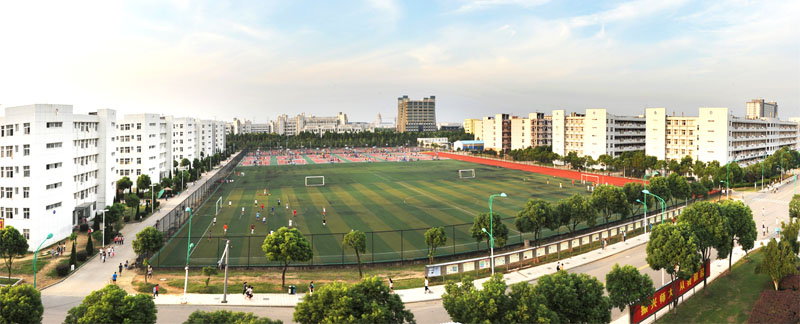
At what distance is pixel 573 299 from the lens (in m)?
19.7

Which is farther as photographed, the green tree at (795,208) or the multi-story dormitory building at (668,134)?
the multi-story dormitory building at (668,134)

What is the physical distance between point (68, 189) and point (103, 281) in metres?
20.3

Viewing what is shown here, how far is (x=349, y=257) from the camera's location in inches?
1527

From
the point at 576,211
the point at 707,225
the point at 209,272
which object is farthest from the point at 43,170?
the point at 707,225

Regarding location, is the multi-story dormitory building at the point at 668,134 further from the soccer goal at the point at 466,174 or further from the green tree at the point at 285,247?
the green tree at the point at 285,247

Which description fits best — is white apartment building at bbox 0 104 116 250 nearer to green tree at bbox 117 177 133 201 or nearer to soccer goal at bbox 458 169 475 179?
green tree at bbox 117 177 133 201

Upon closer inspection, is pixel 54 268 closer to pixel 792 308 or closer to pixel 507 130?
pixel 792 308

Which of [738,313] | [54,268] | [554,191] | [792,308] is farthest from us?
[554,191]

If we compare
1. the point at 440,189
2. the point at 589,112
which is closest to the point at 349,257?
the point at 440,189

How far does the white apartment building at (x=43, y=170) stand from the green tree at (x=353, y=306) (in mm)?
39442

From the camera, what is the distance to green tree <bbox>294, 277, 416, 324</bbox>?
54.1 ft

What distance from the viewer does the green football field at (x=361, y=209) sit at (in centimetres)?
4053

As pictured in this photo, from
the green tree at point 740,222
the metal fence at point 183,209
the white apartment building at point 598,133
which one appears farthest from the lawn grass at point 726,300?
the white apartment building at point 598,133

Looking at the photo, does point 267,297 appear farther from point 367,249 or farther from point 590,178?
point 590,178
